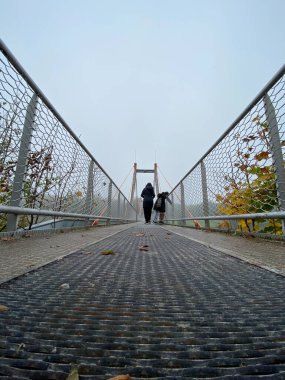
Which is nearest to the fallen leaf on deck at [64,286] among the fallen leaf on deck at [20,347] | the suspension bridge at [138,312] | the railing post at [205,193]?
A: the suspension bridge at [138,312]

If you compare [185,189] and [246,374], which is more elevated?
[185,189]

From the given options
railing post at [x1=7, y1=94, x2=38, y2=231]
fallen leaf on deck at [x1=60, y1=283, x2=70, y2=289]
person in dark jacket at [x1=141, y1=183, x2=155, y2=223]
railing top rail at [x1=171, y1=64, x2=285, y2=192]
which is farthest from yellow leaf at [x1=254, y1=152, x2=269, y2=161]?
person in dark jacket at [x1=141, y1=183, x2=155, y2=223]

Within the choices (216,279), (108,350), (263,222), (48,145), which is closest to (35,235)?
(48,145)

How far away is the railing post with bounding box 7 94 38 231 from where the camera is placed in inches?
77.2

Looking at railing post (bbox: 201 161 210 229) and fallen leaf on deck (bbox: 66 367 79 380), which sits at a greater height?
railing post (bbox: 201 161 210 229)

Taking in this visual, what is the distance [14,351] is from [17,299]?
11.6 inches

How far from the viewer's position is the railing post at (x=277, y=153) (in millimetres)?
1887

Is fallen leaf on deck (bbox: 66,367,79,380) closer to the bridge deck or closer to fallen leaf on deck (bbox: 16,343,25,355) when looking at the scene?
the bridge deck

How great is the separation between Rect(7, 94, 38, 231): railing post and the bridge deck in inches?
45.4

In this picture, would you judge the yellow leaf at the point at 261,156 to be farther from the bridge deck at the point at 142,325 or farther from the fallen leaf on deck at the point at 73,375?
the fallen leaf on deck at the point at 73,375

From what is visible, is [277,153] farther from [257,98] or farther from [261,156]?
A: [257,98]

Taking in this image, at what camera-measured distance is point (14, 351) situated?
1.52ft

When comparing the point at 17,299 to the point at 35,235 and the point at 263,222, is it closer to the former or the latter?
the point at 35,235

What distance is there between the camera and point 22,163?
2.03 metres
